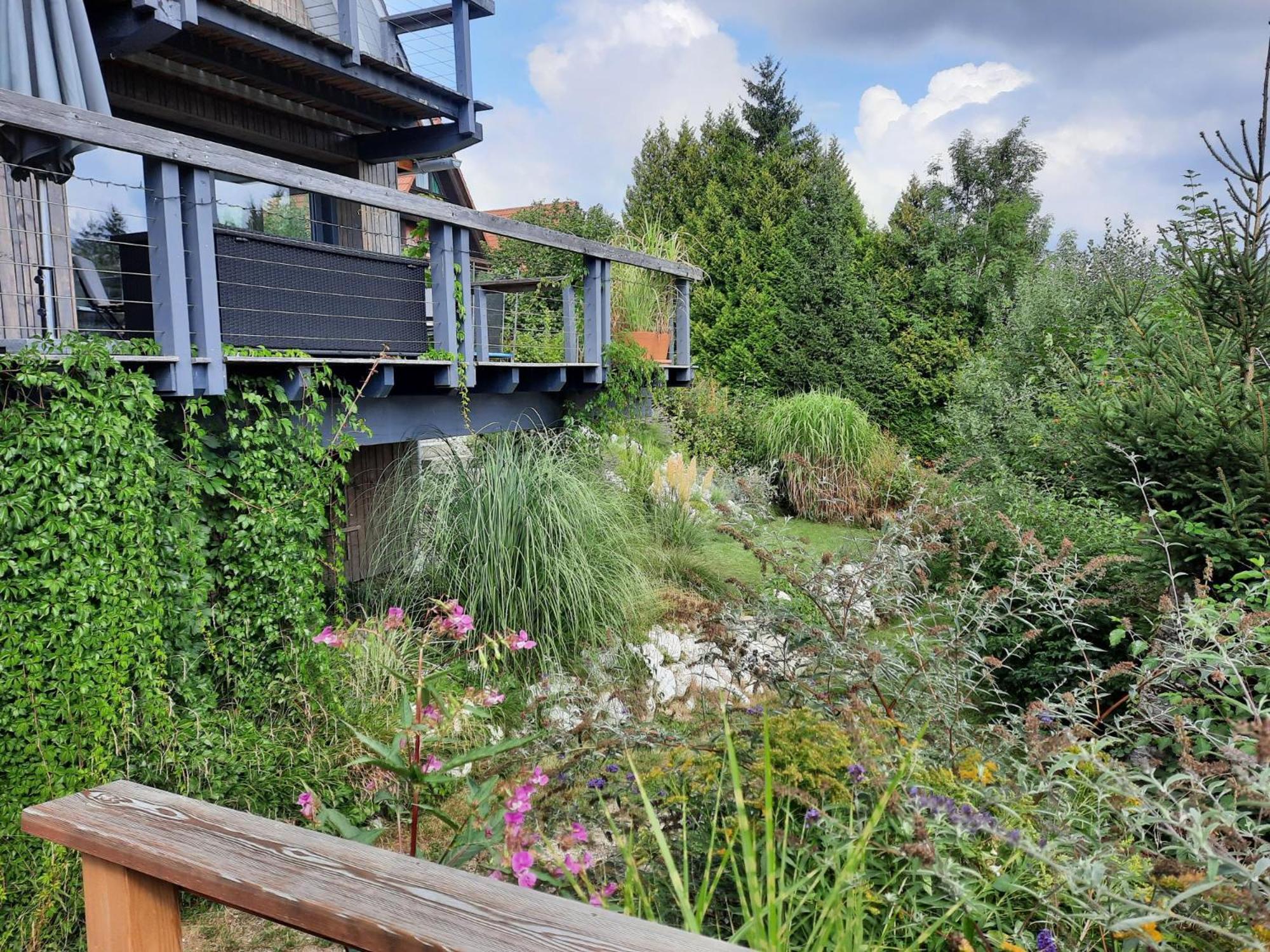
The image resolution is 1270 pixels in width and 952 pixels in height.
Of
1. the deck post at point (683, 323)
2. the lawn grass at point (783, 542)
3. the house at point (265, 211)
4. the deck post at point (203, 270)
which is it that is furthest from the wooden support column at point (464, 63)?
the deck post at point (203, 270)

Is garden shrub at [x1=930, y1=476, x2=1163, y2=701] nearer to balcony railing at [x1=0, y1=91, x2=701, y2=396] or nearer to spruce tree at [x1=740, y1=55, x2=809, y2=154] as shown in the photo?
balcony railing at [x1=0, y1=91, x2=701, y2=396]

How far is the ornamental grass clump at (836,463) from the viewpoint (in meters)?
9.98

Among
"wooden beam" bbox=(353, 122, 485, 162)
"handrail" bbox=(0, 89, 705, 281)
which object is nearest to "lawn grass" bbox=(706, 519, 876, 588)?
"handrail" bbox=(0, 89, 705, 281)

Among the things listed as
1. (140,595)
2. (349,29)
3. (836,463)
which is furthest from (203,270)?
(836,463)

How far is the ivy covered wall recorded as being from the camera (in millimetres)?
2912

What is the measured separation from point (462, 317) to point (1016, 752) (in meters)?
4.01

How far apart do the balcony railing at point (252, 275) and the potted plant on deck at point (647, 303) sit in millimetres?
747

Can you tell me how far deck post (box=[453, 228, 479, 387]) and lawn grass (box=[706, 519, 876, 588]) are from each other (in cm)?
218

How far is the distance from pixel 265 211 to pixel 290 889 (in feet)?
25.8

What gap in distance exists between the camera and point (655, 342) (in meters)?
8.79

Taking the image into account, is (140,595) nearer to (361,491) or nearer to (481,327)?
(481,327)

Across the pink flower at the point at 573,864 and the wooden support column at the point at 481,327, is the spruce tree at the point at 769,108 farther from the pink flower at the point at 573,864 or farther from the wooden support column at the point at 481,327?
the pink flower at the point at 573,864

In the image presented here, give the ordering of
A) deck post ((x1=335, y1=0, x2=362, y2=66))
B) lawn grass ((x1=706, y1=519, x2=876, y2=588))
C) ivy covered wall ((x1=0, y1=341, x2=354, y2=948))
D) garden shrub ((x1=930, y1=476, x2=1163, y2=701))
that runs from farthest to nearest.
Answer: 1. deck post ((x1=335, y1=0, x2=362, y2=66))
2. lawn grass ((x1=706, y1=519, x2=876, y2=588))
3. garden shrub ((x1=930, y1=476, x2=1163, y2=701))
4. ivy covered wall ((x1=0, y1=341, x2=354, y2=948))

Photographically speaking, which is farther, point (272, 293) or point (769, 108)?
point (769, 108)
